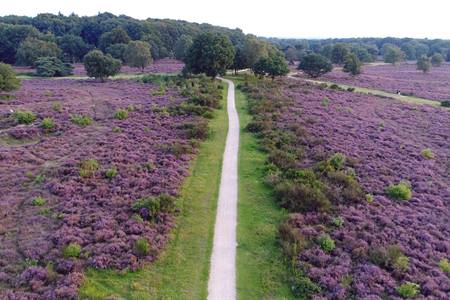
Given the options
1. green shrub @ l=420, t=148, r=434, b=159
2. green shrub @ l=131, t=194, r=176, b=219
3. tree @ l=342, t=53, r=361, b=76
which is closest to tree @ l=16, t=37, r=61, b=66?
tree @ l=342, t=53, r=361, b=76

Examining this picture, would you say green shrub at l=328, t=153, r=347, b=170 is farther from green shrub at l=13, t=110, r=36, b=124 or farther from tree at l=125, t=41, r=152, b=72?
tree at l=125, t=41, r=152, b=72

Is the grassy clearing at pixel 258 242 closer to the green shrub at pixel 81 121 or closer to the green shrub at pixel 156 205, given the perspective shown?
the green shrub at pixel 156 205

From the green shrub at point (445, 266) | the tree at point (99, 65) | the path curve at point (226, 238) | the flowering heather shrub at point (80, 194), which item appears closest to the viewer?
the path curve at point (226, 238)

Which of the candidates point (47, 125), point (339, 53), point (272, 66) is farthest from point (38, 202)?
point (339, 53)

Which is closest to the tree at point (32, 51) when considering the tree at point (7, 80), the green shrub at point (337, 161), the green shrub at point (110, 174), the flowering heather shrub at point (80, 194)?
the tree at point (7, 80)

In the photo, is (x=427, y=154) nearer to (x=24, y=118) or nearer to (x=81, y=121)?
(x=81, y=121)
